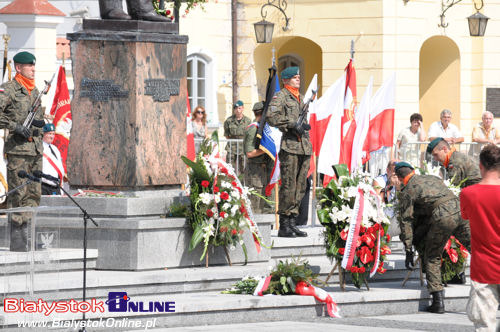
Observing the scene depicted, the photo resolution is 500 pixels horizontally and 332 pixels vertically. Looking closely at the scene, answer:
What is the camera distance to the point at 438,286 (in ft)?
41.7

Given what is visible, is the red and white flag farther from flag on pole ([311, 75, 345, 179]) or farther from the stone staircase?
the stone staircase

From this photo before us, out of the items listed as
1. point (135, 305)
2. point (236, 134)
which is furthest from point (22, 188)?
point (236, 134)

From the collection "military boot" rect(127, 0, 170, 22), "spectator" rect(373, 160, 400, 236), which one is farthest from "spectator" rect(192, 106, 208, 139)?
"military boot" rect(127, 0, 170, 22)

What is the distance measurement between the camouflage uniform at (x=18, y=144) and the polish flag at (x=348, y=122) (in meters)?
4.79

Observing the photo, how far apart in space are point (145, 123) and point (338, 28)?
1378 centimetres

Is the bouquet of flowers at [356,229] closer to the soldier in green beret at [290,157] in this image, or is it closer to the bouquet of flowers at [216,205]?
the bouquet of flowers at [216,205]

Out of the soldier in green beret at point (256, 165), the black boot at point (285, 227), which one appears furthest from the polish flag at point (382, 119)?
the black boot at point (285, 227)

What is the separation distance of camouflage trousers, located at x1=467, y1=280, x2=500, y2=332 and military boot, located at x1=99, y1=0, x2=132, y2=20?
5398 mm

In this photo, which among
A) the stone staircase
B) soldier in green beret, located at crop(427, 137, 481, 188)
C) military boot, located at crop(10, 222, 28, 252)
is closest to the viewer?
military boot, located at crop(10, 222, 28, 252)

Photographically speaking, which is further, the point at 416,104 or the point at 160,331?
the point at 416,104

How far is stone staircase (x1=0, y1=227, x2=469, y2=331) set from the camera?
1042 centimetres

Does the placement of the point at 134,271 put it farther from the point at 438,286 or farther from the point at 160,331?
the point at 438,286

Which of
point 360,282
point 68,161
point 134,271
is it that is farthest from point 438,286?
point 68,161

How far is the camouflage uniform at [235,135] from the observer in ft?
64.4
